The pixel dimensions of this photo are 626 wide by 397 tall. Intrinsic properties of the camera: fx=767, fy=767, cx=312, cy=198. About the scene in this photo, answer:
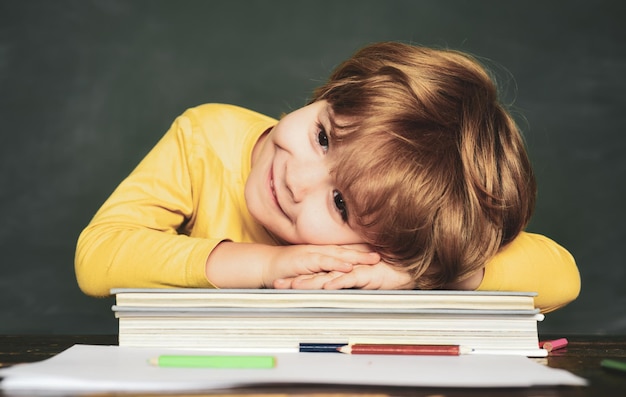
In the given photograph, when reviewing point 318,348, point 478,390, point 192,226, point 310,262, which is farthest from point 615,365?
point 192,226

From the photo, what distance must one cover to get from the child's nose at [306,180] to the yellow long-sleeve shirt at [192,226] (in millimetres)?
133

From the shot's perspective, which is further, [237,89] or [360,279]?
[237,89]

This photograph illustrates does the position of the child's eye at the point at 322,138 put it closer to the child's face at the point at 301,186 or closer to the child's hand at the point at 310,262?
the child's face at the point at 301,186

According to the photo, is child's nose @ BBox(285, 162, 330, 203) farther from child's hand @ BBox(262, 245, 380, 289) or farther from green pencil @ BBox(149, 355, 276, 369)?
green pencil @ BBox(149, 355, 276, 369)

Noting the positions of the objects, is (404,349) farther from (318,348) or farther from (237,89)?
(237,89)

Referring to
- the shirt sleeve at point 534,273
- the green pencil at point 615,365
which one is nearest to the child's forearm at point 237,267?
the shirt sleeve at point 534,273

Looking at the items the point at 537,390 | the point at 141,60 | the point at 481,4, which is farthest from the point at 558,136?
the point at 537,390

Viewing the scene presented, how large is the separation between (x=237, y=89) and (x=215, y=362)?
149cm

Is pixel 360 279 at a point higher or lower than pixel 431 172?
lower

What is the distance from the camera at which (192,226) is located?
145 centimetres

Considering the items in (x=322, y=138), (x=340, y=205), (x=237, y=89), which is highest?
(x=237, y=89)

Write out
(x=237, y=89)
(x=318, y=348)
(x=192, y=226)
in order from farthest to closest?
1. (x=237, y=89)
2. (x=192, y=226)
3. (x=318, y=348)

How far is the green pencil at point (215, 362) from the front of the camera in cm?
69

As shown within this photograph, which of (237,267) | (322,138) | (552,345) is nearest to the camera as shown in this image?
(552,345)
